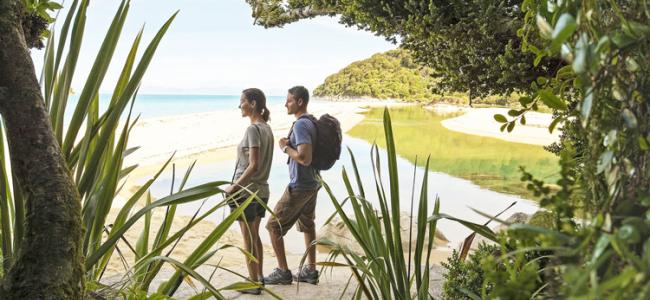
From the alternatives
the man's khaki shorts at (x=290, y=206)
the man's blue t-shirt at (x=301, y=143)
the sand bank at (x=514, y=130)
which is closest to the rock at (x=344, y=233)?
the man's khaki shorts at (x=290, y=206)

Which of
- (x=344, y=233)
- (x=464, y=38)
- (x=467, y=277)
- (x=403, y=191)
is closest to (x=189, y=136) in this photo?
(x=403, y=191)

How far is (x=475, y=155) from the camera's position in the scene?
1739 centimetres

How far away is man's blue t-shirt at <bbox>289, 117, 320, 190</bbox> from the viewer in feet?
12.5

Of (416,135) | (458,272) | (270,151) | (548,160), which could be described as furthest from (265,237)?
(416,135)

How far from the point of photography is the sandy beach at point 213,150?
14.4 ft

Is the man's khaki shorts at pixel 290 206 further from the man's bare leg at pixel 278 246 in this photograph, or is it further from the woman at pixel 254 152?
the woman at pixel 254 152

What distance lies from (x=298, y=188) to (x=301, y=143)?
Result: 15.2 inches

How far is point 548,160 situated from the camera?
52.9 feet

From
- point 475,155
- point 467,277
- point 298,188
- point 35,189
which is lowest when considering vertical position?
point 475,155

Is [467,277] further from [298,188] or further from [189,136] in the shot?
[189,136]

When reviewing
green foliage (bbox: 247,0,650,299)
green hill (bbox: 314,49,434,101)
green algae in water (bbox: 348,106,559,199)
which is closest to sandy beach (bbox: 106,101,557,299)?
green foliage (bbox: 247,0,650,299)

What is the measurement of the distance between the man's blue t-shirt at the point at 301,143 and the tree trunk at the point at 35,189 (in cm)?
254

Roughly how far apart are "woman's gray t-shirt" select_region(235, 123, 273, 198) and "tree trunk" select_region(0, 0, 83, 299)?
8.06 feet

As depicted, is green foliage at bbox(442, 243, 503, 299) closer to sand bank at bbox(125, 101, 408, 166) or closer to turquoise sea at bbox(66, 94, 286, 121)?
sand bank at bbox(125, 101, 408, 166)
